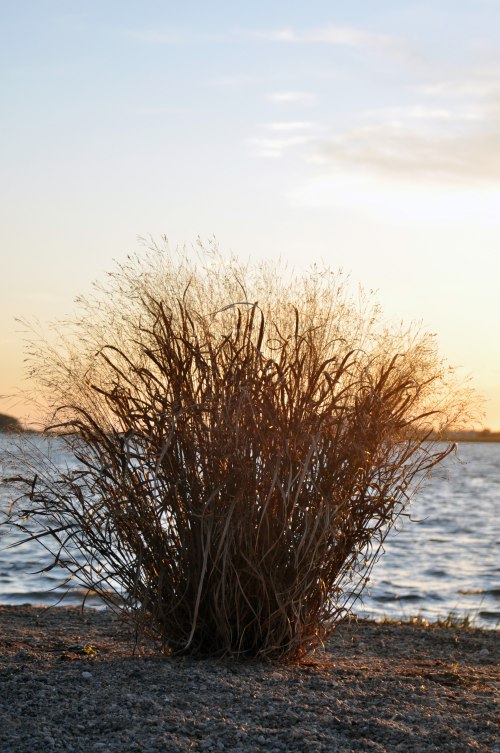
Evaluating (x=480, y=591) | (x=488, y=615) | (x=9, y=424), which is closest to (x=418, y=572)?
(x=480, y=591)

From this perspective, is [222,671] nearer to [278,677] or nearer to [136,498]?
[278,677]

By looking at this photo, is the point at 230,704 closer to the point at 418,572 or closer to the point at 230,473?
the point at 230,473

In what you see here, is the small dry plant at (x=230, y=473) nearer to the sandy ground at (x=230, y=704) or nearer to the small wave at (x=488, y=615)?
the sandy ground at (x=230, y=704)

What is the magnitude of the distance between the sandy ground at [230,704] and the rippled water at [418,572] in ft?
2.85

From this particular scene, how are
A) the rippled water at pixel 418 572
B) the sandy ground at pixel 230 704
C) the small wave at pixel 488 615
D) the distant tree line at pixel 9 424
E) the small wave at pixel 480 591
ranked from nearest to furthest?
the sandy ground at pixel 230 704
the distant tree line at pixel 9 424
the rippled water at pixel 418 572
the small wave at pixel 488 615
the small wave at pixel 480 591

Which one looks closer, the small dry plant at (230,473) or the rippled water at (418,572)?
the small dry plant at (230,473)

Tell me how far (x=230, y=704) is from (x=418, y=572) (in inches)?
371

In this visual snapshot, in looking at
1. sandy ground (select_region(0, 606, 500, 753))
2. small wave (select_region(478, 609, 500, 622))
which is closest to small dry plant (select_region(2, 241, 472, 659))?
sandy ground (select_region(0, 606, 500, 753))

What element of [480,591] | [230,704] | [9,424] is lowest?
[480,591]

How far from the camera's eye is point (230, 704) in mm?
4215

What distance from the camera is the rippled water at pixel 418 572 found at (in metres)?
8.89

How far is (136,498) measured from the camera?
493 cm

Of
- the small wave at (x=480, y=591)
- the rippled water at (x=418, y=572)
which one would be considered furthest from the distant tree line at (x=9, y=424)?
the small wave at (x=480, y=591)

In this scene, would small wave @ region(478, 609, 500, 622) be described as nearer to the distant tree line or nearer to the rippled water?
the rippled water
